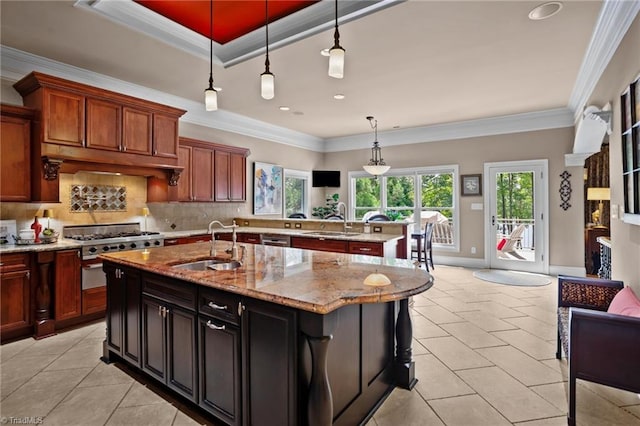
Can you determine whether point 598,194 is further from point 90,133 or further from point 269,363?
point 90,133

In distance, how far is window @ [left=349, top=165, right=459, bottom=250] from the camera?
6.89 m

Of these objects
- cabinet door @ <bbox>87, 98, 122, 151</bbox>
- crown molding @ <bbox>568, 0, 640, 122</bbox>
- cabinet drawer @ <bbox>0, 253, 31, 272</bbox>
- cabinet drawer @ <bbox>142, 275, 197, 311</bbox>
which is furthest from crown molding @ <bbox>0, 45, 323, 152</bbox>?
crown molding @ <bbox>568, 0, 640, 122</bbox>

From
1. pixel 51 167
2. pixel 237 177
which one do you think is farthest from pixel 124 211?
pixel 237 177

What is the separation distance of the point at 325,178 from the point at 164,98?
4.11m

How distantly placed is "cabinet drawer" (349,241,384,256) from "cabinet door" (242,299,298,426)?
8.09 ft

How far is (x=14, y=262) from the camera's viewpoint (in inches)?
124

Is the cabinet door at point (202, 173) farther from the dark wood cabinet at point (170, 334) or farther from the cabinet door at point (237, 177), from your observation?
the dark wood cabinet at point (170, 334)

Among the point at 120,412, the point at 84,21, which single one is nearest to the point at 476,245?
the point at 120,412

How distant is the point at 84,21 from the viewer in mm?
2965

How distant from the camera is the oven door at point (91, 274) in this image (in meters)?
3.58

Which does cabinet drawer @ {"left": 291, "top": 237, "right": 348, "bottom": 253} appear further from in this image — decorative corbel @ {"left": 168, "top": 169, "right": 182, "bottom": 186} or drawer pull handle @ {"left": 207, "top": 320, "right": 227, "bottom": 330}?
drawer pull handle @ {"left": 207, "top": 320, "right": 227, "bottom": 330}

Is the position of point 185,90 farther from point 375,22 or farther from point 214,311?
point 214,311

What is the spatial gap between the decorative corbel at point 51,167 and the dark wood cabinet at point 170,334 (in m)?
2.16

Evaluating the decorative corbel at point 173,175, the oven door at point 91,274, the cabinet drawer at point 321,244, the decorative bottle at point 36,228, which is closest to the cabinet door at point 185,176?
the decorative corbel at point 173,175
